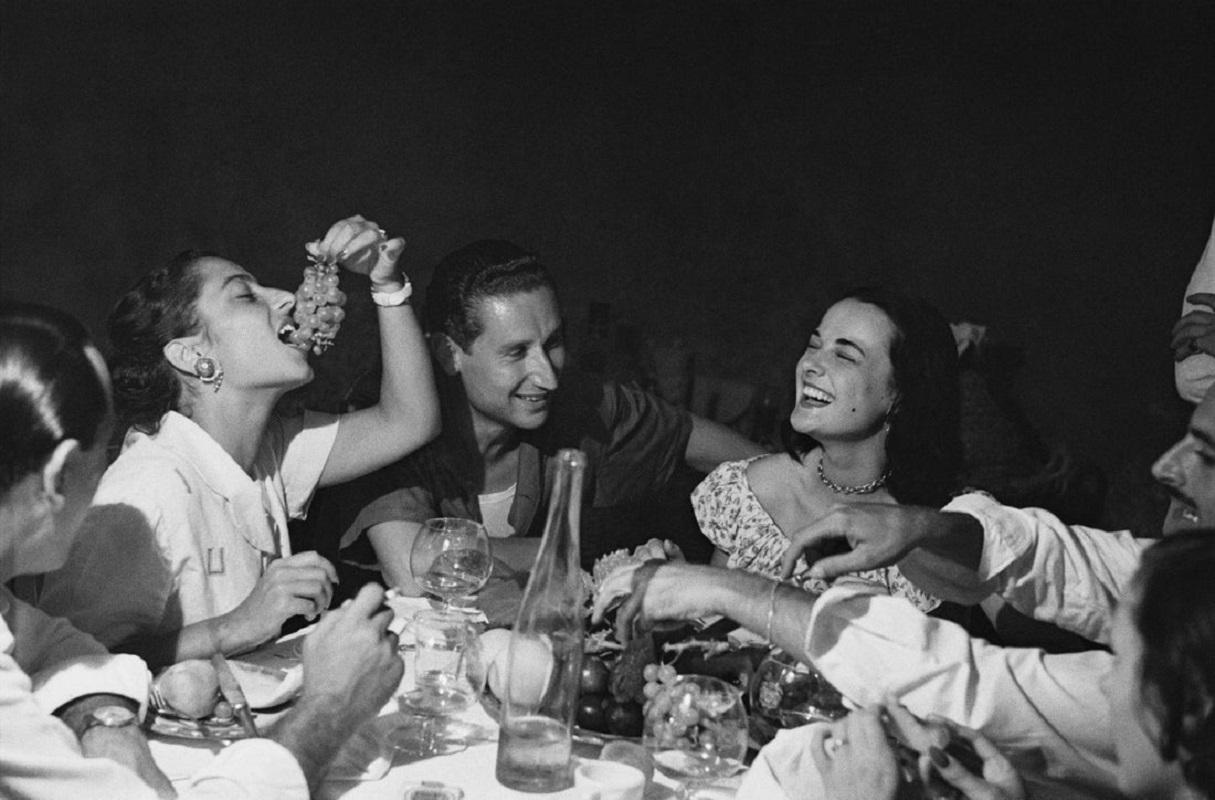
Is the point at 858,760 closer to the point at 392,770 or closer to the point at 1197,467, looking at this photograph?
the point at 392,770

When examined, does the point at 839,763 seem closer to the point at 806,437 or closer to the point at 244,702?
the point at 244,702

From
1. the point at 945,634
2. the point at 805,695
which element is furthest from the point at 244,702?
the point at 945,634

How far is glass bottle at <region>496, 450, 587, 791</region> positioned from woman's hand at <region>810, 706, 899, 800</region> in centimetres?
35

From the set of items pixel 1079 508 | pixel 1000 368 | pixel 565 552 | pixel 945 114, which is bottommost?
pixel 1079 508

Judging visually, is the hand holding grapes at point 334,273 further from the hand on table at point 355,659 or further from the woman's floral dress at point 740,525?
the hand on table at point 355,659

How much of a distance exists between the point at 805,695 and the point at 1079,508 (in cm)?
245

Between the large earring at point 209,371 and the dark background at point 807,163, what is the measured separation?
1235 mm

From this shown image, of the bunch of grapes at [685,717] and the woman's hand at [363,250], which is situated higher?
the woman's hand at [363,250]

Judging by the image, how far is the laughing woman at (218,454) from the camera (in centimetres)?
221

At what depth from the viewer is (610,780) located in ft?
5.42

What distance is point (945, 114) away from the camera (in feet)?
13.9

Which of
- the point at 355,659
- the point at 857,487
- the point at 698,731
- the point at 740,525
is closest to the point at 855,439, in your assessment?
the point at 857,487

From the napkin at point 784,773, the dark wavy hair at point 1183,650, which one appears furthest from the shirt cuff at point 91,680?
the dark wavy hair at point 1183,650

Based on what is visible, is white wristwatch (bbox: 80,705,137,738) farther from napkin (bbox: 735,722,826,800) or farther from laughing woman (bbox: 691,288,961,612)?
laughing woman (bbox: 691,288,961,612)
